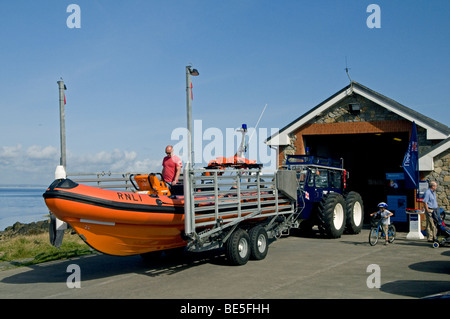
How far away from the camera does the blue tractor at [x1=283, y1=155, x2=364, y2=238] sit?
1379 centimetres

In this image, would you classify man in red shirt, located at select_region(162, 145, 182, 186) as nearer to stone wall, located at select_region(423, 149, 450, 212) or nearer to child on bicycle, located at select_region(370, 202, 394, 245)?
child on bicycle, located at select_region(370, 202, 394, 245)

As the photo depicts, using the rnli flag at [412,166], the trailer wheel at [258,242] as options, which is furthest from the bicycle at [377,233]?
the trailer wheel at [258,242]

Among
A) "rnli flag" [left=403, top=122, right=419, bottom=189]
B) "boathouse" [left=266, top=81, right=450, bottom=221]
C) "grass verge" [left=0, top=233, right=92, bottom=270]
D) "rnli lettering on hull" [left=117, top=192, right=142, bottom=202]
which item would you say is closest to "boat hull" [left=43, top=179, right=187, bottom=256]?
"rnli lettering on hull" [left=117, top=192, right=142, bottom=202]

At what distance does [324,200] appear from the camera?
1388 cm

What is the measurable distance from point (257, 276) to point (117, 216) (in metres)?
2.92

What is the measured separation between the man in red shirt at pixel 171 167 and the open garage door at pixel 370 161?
46.8 ft

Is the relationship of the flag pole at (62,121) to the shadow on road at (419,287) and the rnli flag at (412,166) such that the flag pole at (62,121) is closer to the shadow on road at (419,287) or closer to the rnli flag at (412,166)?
the shadow on road at (419,287)

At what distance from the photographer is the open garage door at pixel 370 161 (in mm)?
24125

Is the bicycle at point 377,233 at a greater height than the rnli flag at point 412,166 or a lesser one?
lesser

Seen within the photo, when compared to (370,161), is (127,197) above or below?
below

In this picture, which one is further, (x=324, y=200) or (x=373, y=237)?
(x=324, y=200)

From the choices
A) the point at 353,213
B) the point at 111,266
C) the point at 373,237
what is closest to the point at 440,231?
the point at 373,237

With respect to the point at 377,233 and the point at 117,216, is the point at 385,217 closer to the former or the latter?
the point at 377,233
